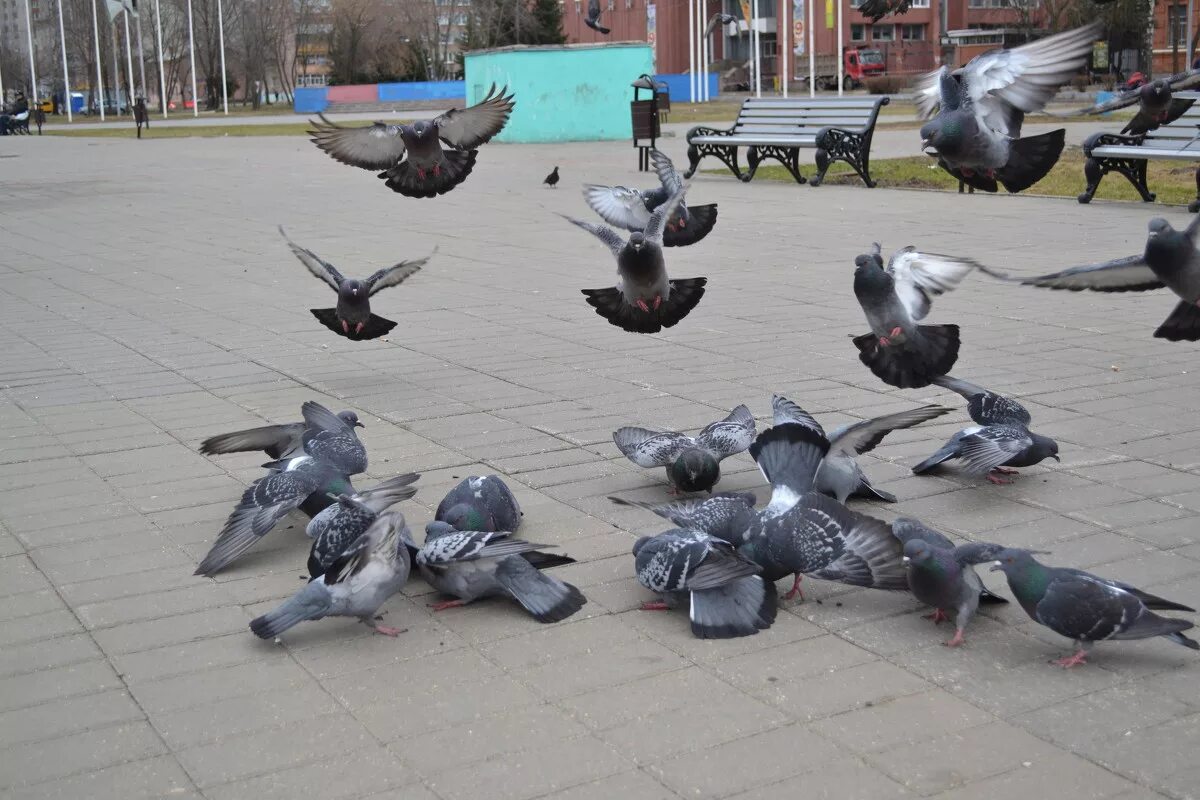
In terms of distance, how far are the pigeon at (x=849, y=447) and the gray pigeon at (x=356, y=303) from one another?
3011 mm

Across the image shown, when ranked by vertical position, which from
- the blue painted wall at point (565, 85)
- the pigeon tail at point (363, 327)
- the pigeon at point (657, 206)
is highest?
the blue painted wall at point (565, 85)

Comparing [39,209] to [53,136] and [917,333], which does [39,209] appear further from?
[53,136]

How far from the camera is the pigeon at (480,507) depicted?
4.68 metres

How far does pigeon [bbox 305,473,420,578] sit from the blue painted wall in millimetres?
25445

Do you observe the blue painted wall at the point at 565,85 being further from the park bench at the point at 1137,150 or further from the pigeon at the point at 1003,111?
the pigeon at the point at 1003,111

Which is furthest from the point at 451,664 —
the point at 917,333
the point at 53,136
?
the point at 53,136

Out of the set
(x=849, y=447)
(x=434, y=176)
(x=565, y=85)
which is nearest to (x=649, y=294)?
(x=849, y=447)

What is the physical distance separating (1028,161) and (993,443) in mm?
1316

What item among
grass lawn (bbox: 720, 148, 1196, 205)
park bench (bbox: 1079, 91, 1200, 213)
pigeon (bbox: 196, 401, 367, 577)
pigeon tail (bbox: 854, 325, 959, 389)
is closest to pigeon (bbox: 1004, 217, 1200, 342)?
pigeon tail (bbox: 854, 325, 959, 389)

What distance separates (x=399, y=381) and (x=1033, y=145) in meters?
4.28

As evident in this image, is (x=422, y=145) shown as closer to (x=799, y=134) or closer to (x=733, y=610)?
(x=733, y=610)

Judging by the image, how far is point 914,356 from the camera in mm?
4887

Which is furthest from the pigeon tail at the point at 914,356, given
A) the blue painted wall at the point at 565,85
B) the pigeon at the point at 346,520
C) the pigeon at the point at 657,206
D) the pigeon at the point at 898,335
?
the blue painted wall at the point at 565,85

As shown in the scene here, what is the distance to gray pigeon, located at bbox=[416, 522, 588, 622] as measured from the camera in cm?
426
